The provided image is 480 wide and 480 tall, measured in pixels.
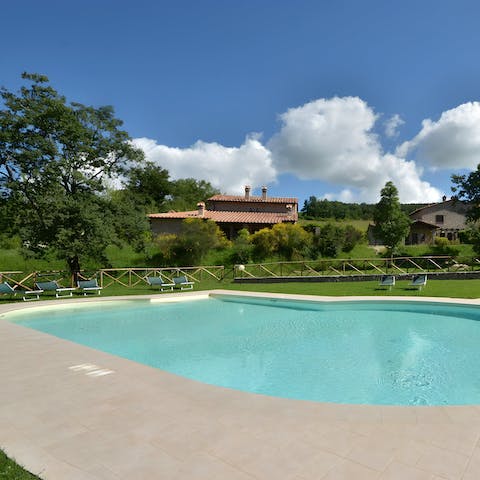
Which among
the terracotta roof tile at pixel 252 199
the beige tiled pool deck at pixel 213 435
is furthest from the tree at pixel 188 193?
the beige tiled pool deck at pixel 213 435

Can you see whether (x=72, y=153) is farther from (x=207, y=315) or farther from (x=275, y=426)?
(x=275, y=426)

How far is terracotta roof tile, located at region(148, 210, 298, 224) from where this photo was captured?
34.7 metres

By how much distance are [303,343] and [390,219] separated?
23960 mm

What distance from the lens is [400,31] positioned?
37.3ft

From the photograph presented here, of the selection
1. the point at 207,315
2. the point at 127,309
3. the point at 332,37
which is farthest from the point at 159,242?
the point at 332,37

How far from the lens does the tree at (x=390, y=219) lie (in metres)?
29.2

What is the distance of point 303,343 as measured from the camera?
29.0ft

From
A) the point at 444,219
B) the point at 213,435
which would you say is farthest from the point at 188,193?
the point at 213,435

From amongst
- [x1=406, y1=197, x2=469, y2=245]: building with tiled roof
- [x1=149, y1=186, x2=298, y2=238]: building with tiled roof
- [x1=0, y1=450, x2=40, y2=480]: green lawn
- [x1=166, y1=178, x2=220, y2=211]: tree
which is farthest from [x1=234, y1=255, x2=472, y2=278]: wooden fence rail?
[x1=166, y1=178, x2=220, y2=211]: tree

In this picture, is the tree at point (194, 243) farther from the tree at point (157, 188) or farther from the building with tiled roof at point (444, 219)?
the building with tiled roof at point (444, 219)

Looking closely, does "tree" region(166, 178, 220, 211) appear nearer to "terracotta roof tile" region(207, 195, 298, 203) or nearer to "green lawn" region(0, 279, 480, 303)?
"terracotta roof tile" region(207, 195, 298, 203)

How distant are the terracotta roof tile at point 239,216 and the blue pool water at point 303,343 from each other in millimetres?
20254

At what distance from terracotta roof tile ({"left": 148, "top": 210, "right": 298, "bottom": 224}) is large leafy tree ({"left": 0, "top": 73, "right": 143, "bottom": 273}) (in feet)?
51.1

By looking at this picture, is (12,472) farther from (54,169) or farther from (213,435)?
(54,169)
